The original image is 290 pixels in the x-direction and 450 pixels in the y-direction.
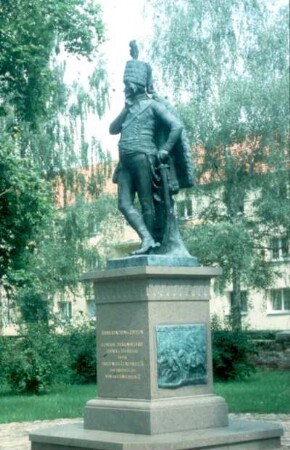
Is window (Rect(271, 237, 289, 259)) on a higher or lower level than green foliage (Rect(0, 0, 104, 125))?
lower

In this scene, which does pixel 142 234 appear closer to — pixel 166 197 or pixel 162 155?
pixel 166 197

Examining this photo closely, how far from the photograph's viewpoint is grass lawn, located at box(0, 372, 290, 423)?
17391mm

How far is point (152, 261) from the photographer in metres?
10.9

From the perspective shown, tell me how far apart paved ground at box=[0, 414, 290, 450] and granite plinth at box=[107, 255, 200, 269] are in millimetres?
2461

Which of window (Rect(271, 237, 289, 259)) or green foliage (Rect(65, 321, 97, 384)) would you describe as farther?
window (Rect(271, 237, 289, 259))

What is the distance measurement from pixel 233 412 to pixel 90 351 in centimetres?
942

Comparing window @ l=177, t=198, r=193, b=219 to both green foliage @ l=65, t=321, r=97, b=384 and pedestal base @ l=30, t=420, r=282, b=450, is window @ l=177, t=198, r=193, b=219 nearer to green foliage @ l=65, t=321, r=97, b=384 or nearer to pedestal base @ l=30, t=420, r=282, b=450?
green foliage @ l=65, t=321, r=97, b=384

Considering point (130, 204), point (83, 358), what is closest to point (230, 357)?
point (83, 358)

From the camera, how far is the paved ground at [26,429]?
12.9m

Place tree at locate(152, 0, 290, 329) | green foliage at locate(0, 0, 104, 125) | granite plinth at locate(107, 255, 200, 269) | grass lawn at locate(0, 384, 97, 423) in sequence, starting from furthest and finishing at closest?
tree at locate(152, 0, 290, 329) < green foliage at locate(0, 0, 104, 125) < grass lawn at locate(0, 384, 97, 423) < granite plinth at locate(107, 255, 200, 269)

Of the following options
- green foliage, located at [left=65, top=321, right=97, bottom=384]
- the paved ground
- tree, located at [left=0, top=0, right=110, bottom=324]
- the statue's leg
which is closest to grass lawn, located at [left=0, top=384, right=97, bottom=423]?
the paved ground

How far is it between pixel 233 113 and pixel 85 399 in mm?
13236

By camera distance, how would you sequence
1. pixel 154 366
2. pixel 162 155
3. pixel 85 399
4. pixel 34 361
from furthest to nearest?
pixel 34 361
pixel 85 399
pixel 162 155
pixel 154 366

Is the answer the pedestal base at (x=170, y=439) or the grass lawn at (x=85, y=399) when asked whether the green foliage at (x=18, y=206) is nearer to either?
the grass lawn at (x=85, y=399)
